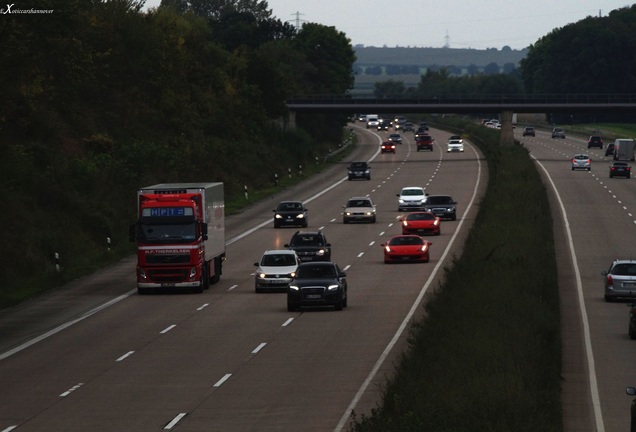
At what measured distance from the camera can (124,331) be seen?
40500mm

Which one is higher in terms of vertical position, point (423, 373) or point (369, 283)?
point (423, 373)

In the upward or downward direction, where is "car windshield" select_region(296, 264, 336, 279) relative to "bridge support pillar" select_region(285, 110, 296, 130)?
upward

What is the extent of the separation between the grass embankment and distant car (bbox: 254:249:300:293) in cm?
602

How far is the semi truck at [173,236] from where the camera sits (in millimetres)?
48438

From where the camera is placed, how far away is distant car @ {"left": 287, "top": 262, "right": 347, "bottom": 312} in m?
43.9

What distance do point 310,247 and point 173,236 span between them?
10.2m

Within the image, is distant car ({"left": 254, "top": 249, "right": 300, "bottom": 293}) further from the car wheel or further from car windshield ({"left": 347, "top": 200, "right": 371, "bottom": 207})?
car windshield ({"left": 347, "top": 200, "right": 371, "bottom": 207})

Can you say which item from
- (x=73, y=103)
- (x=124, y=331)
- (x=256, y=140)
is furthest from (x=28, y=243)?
(x=256, y=140)

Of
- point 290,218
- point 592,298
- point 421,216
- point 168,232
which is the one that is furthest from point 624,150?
point 168,232

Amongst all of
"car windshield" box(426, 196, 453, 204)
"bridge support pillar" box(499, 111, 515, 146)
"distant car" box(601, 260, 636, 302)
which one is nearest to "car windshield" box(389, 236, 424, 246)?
"distant car" box(601, 260, 636, 302)

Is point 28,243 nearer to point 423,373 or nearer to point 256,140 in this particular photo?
point 423,373

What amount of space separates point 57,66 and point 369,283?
1786 inches

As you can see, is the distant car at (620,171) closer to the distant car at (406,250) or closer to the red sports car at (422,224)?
the red sports car at (422,224)

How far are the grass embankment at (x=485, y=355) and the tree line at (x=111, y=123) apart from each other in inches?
766
